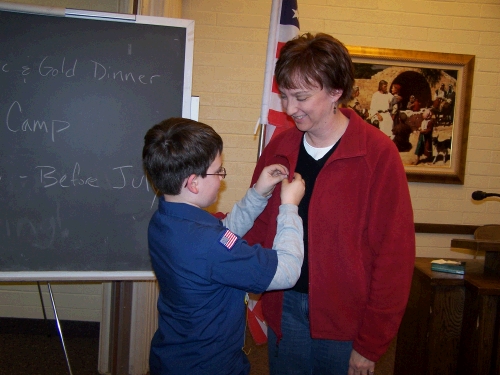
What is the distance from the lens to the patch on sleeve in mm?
1066

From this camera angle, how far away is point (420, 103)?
3.48 meters

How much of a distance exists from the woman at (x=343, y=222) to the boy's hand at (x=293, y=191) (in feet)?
0.23

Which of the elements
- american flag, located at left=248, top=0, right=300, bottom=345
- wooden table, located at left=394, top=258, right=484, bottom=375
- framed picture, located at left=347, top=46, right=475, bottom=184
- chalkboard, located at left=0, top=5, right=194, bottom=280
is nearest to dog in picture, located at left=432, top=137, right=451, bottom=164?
framed picture, located at left=347, top=46, right=475, bottom=184

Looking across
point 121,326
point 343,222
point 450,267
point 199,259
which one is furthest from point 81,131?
point 450,267

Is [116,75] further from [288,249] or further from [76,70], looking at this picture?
[288,249]

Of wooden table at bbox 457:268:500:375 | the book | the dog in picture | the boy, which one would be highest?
the dog in picture

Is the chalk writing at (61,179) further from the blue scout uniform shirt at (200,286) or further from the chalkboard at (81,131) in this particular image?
the blue scout uniform shirt at (200,286)

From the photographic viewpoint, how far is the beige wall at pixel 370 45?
3.37 metres

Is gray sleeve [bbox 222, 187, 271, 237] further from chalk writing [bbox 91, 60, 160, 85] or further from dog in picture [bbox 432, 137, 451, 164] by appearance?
dog in picture [bbox 432, 137, 451, 164]

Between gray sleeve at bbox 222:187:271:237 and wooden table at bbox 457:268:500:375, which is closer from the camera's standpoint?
gray sleeve at bbox 222:187:271:237

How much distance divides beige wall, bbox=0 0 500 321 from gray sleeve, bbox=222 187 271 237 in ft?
6.73

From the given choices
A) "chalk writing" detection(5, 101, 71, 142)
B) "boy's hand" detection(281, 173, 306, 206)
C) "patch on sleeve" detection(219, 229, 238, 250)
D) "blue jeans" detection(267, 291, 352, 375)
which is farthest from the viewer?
"chalk writing" detection(5, 101, 71, 142)

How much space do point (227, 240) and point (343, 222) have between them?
0.37 metres

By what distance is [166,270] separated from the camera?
1.12m
